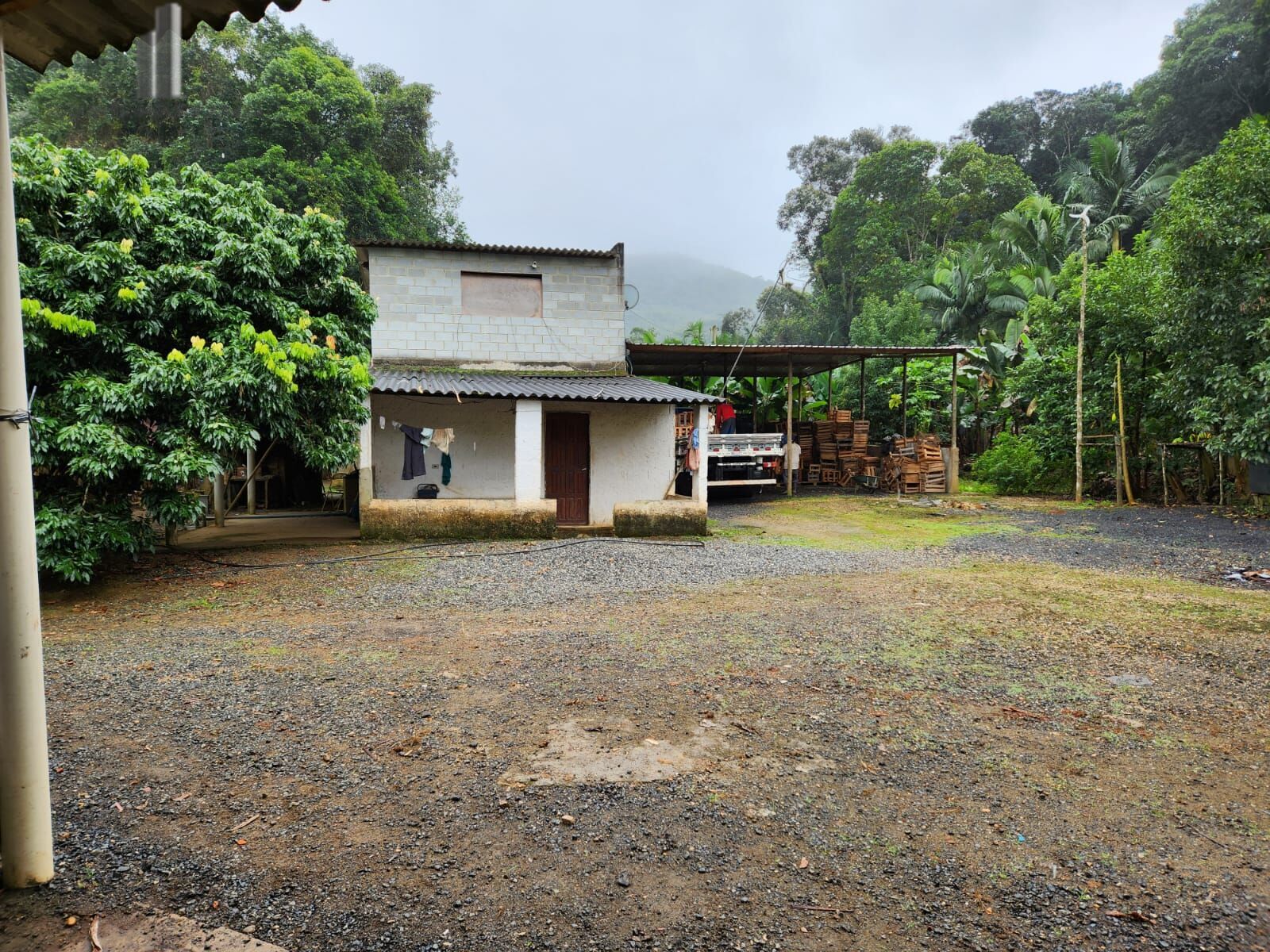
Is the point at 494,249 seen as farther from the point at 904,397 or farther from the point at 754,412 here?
the point at 904,397

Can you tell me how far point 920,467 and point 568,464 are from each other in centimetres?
973

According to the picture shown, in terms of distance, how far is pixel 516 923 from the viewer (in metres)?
2.52

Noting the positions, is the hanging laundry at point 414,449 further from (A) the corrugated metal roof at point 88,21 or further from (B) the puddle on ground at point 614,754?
(A) the corrugated metal roof at point 88,21

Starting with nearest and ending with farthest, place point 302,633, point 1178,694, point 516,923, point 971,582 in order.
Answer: point 516,923, point 1178,694, point 302,633, point 971,582

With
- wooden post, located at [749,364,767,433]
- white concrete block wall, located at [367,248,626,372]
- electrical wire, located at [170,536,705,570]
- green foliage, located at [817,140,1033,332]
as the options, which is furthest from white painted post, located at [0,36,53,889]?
green foliage, located at [817,140,1033,332]

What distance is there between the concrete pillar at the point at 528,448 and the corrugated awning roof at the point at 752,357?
421cm

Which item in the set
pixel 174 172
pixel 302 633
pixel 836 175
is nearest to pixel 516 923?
pixel 302 633

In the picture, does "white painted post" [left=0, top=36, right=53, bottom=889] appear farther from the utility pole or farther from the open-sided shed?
the utility pole


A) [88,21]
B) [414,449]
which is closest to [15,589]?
[88,21]

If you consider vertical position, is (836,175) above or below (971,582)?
above

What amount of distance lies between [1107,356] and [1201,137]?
77.8 feet

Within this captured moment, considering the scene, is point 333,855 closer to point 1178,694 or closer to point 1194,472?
point 1178,694

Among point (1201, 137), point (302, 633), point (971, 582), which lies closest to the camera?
point (302, 633)

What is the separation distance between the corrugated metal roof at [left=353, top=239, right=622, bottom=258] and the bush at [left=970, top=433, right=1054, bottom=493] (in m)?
11.4
